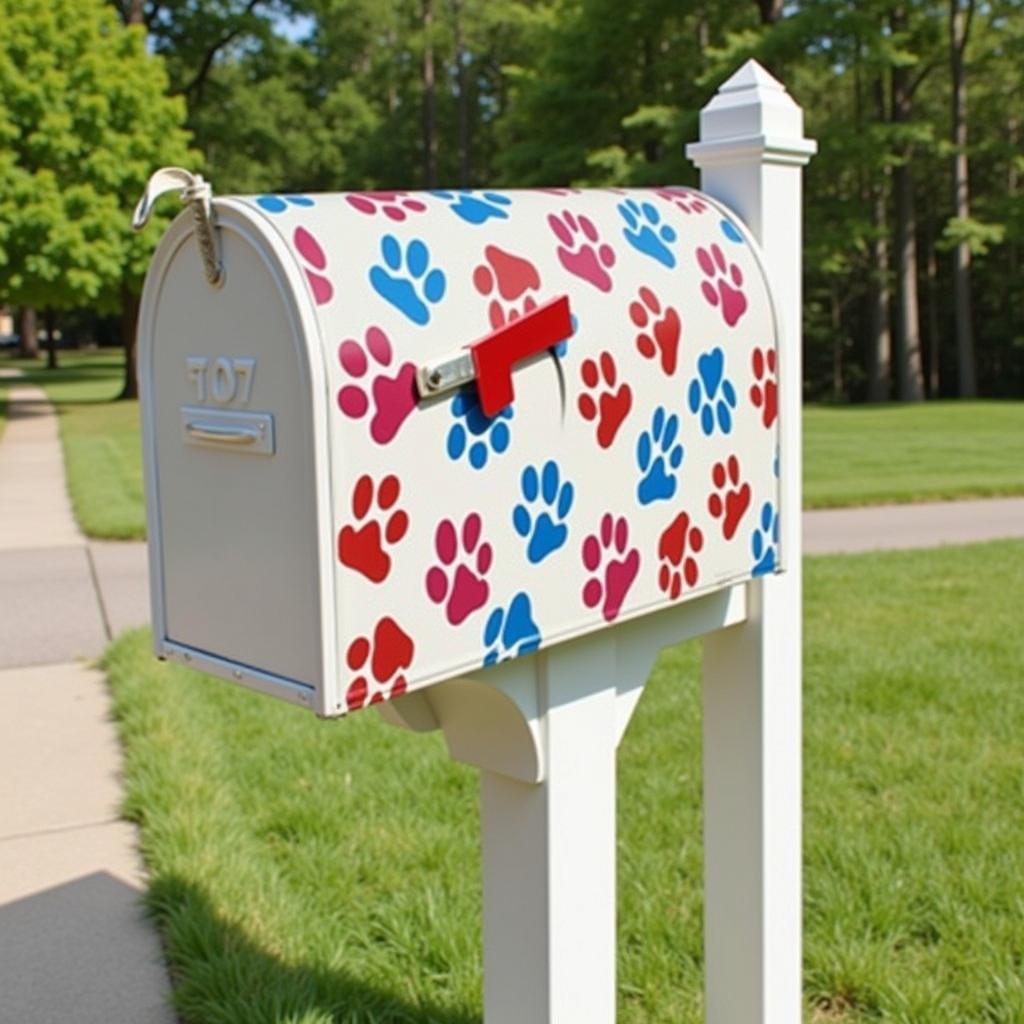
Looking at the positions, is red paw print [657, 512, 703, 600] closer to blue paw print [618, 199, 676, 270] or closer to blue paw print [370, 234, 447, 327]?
blue paw print [618, 199, 676, 270]

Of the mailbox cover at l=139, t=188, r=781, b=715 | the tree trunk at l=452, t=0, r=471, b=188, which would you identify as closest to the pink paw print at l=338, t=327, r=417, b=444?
the mailbox cover at l=139, t=188, r=781, b=715

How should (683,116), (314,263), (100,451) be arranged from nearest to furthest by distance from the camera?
(314,263) < (100,451) < (683,116)

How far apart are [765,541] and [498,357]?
67 centimetres

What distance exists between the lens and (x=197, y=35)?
3047 centimetres

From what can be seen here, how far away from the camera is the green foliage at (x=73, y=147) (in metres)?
19.7

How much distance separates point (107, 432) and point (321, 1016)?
16518 millimetres

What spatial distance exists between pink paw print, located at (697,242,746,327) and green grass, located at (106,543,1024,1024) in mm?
1480

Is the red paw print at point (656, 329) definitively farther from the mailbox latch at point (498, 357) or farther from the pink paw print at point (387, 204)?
the pink paw print at point (387, 204)

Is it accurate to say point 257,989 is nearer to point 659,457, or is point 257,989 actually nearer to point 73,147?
point 659,457

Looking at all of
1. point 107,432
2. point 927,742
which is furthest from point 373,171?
point 927,742

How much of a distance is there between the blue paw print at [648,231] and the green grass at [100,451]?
716 cm

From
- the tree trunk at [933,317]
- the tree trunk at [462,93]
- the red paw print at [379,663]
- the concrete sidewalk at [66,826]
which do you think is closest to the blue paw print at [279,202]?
the red paw print at [379,663]

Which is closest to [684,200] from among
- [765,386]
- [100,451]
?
[765,386]

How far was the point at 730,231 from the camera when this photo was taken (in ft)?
6.26
